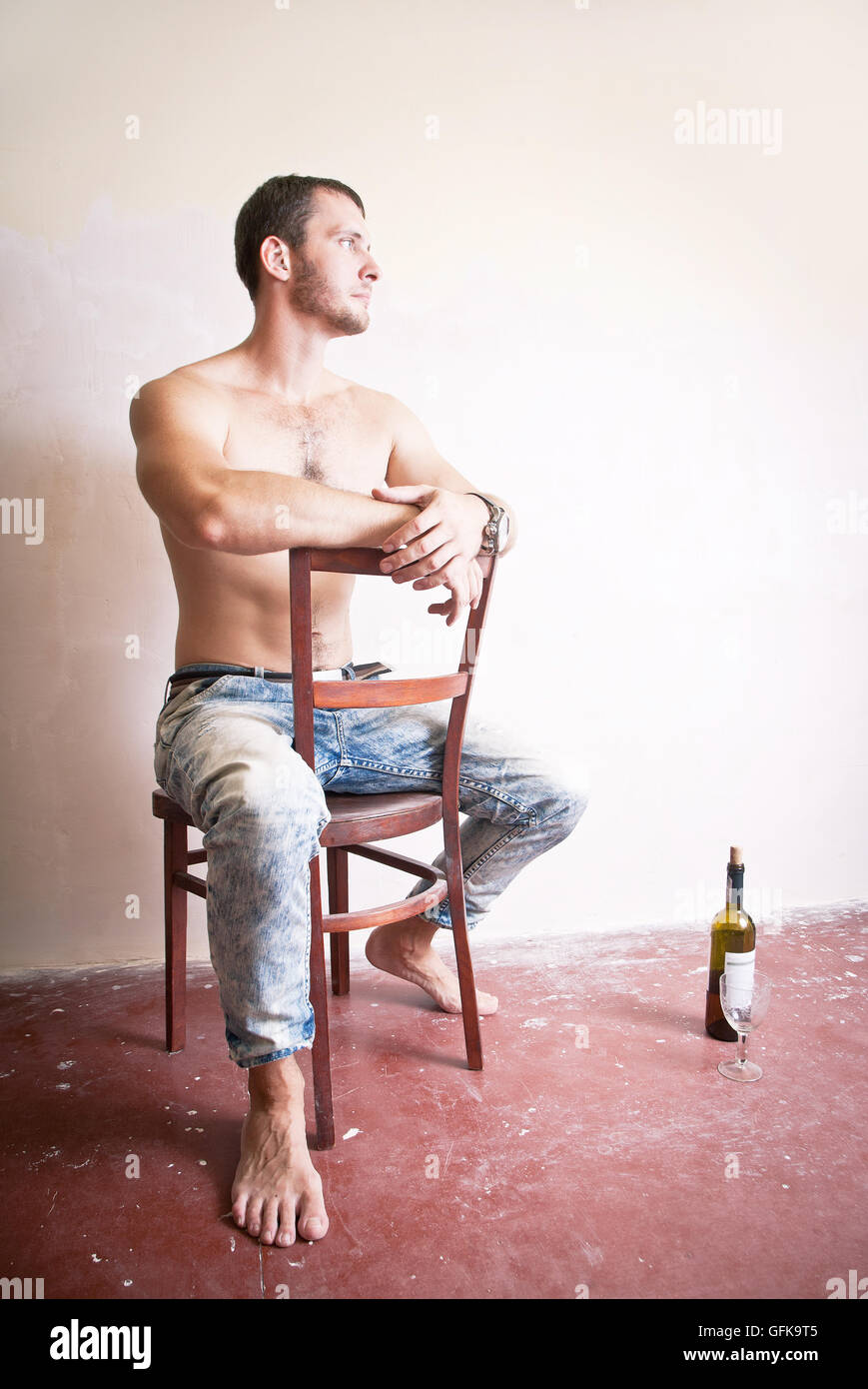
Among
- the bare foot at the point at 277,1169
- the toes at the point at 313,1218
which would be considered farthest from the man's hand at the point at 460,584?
the toes at the point at 313,1218

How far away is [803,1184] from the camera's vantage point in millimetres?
1485

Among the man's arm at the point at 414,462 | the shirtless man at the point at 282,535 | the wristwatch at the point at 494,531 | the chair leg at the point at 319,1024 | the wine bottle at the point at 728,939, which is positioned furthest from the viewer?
the man's arm at the point at 414,462

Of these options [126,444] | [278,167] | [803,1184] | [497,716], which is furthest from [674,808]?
[278,167]

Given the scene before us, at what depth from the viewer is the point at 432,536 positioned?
61.1 inches

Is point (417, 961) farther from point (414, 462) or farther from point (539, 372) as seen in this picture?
point (539, 372)

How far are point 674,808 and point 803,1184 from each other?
1.38 m

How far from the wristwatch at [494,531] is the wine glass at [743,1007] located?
940 mm

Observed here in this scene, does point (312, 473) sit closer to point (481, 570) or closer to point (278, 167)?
point (481, 570)

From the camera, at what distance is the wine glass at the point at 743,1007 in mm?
1807

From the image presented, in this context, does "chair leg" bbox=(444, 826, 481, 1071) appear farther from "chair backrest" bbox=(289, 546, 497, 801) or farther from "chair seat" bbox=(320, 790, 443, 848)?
"chair backrest" bbox=(289, 546, 497, 801)

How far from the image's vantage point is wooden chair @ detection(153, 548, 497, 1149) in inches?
58.8

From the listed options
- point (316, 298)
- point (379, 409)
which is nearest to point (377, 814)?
point (379, 409)

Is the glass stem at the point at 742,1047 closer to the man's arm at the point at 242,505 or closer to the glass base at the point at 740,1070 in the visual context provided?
the glass base at the point at 740,1070

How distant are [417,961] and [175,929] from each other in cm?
54
